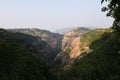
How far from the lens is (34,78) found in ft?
440

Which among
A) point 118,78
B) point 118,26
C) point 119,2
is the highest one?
point 119,2

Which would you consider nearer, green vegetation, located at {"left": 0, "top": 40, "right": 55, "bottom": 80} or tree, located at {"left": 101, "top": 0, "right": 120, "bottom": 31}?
tree, located at {"left": 101, "top": 0, "right": 120, "bottom": 31}

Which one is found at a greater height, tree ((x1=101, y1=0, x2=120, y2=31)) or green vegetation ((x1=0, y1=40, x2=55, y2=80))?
tree ((x1=101, y1=0, x2=120, y2=31))

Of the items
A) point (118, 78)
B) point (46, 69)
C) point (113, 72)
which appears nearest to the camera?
point (46, 69)

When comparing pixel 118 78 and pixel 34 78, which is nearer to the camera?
pixel 34 78

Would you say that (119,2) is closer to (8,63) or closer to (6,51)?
(8,63)

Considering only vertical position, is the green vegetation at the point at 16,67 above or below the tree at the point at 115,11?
below

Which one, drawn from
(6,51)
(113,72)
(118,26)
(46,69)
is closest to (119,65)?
(113,72)

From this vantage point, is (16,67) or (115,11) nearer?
(115,11)

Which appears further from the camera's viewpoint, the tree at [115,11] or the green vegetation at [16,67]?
the green vegetation at [16,67]

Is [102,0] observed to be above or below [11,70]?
above

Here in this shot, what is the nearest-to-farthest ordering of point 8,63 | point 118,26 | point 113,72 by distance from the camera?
point 118,26 → point 8,63 → point 113,72

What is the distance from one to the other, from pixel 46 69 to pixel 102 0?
13833 centimetres

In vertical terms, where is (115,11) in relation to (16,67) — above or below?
above
